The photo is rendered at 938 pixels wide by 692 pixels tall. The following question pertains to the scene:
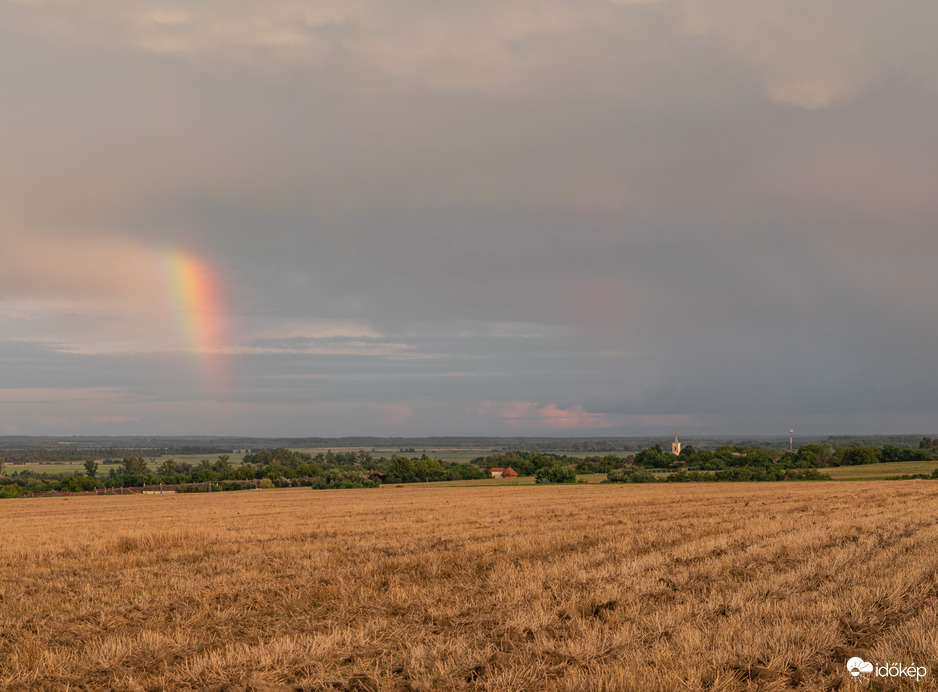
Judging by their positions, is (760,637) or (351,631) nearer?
(760,637)

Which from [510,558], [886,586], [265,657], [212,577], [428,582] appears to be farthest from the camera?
[510,558]

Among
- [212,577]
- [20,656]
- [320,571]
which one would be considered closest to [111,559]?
[212,577]

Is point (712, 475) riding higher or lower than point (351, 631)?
lower

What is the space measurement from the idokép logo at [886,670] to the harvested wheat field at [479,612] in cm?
15

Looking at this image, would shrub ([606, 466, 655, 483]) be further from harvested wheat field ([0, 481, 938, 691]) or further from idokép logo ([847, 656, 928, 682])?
idokép logo ([847, 656, 928, 682])

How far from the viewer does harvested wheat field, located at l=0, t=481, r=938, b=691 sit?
7.32 metres

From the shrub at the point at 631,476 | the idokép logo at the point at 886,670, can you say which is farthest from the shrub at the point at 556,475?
the idokép logo at the point at 886,670

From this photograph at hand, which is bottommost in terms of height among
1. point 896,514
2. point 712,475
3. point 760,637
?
point 712,475

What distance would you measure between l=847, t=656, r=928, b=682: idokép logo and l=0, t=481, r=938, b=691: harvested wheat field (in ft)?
0.48

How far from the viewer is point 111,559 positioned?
16.9 metres

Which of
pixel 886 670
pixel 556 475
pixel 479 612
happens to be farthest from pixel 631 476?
pixel 886 670

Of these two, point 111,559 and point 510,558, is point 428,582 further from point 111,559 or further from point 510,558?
point 111,559

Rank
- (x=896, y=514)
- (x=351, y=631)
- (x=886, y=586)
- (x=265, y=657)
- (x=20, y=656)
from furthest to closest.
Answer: (x=896, y=514) → (x=886, y=586) → (x=351, y=631) → (x=20, y=656) → (x=265, y=657)

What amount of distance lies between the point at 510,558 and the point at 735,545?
5998 mm
